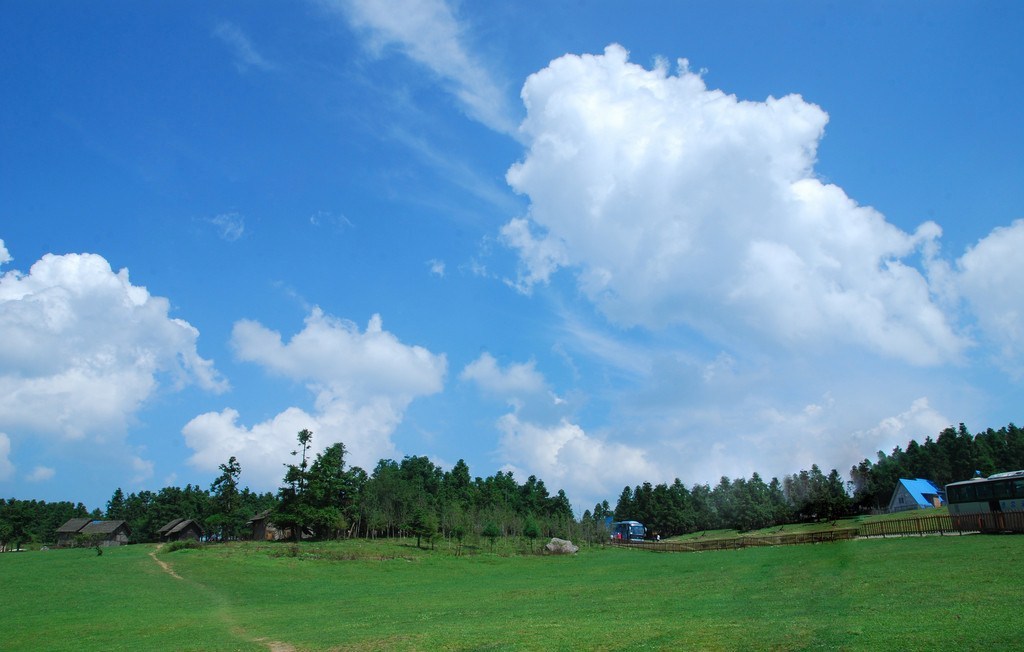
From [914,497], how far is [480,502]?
238 ft

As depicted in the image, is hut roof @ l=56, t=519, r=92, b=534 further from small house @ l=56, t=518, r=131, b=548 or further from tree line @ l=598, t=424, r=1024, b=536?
tree line @ l=598, t=424, r=1024, b=536

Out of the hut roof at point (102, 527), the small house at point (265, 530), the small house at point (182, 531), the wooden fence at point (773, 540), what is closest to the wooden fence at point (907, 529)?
the wooden fence at point (773, 540)

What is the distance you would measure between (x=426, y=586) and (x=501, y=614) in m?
21.6

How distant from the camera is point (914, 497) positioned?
9656cm

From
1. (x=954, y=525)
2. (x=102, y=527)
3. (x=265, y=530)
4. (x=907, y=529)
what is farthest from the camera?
(x=102, y=527)

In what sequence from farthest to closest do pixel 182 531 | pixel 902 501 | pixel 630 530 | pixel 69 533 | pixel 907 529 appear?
pixel 630 530
pixel 69 533
pixel 182 531
pixel 902 501
pixel 907 529

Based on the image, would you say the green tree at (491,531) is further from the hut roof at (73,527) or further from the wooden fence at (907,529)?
the hut roof at (73,527)

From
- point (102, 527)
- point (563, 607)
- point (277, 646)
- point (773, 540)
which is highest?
point (102, 527)

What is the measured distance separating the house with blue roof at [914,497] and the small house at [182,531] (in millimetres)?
112312

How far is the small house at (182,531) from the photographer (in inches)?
4336

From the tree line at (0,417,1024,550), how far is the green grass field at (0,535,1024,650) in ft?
100

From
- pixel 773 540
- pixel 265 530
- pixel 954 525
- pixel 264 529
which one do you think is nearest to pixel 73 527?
pixel 264 529

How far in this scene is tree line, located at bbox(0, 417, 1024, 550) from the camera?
8162 cm

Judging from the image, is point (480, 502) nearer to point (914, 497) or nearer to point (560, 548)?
point (560, 548)
